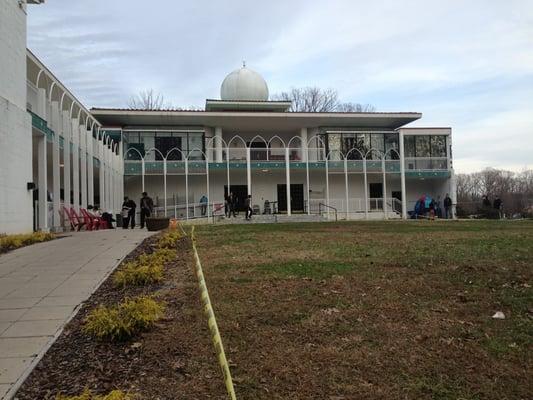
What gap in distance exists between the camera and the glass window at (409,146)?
3822cm

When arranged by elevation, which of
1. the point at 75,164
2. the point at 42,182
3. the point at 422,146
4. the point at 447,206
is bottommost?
the point at 447,206

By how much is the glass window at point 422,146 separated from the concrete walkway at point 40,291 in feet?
98.0

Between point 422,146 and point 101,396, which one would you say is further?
point 422,146

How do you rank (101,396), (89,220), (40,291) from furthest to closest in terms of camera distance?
(89,220), (40,291), (101,396)

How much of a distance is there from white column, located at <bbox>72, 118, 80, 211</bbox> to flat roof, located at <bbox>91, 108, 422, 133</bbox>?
14.8 meters

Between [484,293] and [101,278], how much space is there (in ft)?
17.5

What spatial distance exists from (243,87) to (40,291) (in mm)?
35903

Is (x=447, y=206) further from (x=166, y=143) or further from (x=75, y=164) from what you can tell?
(x=75, y=164)

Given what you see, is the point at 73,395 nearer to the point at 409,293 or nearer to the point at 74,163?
the point at 409,293

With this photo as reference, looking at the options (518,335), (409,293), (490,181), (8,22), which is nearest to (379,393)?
(518,335)

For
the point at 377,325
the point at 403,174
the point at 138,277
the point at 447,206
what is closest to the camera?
the point at 377,325

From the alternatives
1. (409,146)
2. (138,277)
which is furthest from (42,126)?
(409,146)

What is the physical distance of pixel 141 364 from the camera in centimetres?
434

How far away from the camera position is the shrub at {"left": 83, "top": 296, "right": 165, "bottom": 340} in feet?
16.0
